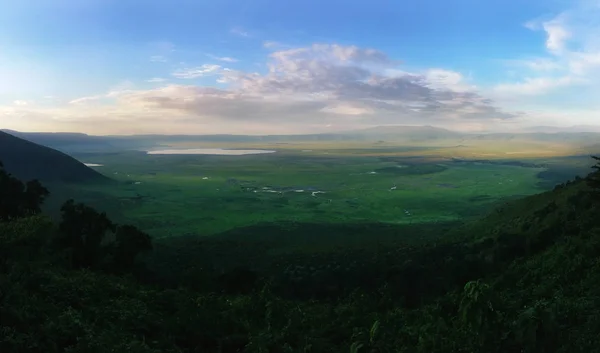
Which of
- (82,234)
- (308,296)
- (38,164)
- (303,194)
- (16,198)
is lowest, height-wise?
(303,194)

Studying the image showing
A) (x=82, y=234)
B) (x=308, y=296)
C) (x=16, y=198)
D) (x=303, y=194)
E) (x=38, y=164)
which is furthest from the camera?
(x=303, y=194)

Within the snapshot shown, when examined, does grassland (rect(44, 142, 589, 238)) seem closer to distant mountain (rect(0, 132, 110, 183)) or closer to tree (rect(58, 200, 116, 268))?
distant mountain (rect(0, 132, 110, 183))

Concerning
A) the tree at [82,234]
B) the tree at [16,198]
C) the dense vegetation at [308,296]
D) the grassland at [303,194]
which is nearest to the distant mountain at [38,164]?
the grassland at [303,194]

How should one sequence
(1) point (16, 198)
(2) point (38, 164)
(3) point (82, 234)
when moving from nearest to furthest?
(3) point (82, 234)
(1) point (16, 198)
(2) point (38, 164)

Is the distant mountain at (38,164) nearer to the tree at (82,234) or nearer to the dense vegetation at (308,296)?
the dense vegetation at (308,296)

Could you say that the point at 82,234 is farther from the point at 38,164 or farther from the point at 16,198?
the point at 38,164

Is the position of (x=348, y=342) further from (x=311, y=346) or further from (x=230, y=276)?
(x=230, y=276)

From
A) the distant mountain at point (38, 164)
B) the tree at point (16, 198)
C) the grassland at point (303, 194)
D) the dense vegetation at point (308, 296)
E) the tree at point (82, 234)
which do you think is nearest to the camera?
the dense vegetation at point (308, 296)

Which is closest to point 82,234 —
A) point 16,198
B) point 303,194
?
point 16,198
